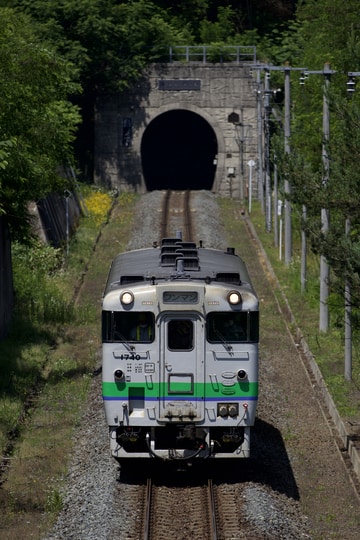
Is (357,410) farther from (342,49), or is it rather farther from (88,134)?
(88,134)

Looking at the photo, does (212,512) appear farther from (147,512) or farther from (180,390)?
(180,390)

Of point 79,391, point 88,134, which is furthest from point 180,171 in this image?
point 79,391

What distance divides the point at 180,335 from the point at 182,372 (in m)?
0.58

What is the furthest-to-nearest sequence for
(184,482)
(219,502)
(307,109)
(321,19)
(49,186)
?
(321,19), (307,109), (49,186), (184,482), (219,502)

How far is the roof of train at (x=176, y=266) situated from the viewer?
55.0 feet

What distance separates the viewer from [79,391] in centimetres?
2283

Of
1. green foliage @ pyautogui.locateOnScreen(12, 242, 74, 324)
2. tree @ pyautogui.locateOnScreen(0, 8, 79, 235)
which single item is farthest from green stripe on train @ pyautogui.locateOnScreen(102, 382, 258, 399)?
green foliage @ pyautogui.locateOnScreen(12, 242, 74, 324)

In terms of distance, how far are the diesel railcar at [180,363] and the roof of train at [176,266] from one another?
0.25m

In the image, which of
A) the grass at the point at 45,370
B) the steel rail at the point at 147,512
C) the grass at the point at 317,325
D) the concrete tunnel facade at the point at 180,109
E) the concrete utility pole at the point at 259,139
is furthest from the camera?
the concrete tunnel facade at the point at 180,109

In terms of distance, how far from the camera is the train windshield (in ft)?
53.8

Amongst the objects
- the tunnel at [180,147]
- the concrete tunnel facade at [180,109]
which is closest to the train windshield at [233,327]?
the concrete tunnel facade at [180,109]

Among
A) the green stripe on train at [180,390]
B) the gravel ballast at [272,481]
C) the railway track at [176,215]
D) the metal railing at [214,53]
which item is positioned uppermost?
the metal railing at [214,53]

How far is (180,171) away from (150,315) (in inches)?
1914

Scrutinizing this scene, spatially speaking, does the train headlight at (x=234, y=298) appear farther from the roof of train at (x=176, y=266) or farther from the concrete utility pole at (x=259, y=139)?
→ the concrete utility pole at (x=259, y=139)
